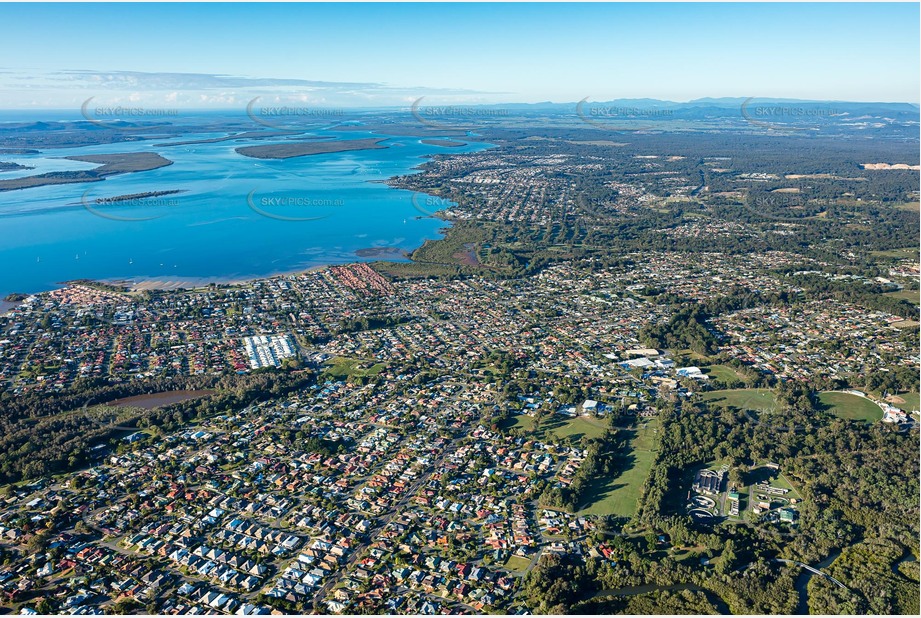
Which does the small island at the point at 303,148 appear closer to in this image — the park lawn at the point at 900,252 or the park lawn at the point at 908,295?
the park lawn at the point at 900,252

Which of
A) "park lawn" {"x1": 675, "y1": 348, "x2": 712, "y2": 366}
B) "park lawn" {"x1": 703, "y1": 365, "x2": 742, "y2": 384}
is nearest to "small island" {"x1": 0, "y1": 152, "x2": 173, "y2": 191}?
"park lawn" {"x1": 675, "y1": 348, "x2": 712, "y2": 366}

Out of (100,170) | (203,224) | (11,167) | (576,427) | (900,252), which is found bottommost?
(576,427)

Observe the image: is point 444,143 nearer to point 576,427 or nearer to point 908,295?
point 908,295

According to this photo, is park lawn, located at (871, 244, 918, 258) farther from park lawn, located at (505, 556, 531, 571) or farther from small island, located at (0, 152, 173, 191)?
small island, located at (0, 152, 173, 191)

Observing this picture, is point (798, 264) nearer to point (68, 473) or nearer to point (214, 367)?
point (214, 367)

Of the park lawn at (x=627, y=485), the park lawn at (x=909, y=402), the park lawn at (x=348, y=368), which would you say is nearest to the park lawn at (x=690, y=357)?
the park lawn at (x=627, y=485)

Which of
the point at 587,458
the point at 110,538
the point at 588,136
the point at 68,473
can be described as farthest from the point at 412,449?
the point at 588,136

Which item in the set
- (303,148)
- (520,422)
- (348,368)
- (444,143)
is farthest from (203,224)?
(444,143)
